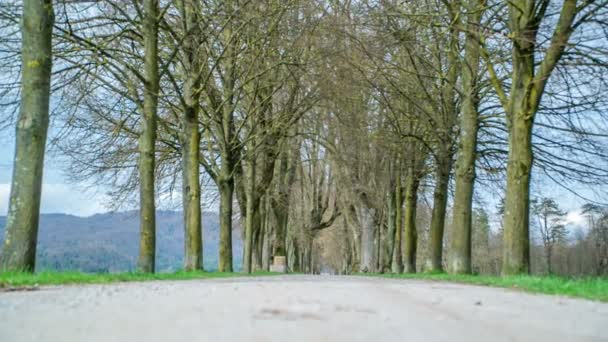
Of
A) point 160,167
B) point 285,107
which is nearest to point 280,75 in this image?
point 285,107

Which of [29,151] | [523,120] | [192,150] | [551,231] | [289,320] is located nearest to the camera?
[289,320]

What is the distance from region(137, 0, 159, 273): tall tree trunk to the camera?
12.6 m

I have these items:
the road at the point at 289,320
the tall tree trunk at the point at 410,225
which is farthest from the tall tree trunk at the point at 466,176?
the road at the point at 289,320

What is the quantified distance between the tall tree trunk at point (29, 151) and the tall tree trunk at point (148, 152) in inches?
121

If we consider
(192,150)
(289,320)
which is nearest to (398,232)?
(192,150)

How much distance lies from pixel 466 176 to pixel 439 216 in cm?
371

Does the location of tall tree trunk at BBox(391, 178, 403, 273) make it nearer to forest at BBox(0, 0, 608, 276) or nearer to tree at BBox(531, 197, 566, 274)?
forest at BBox(0, 0, 608, 276)

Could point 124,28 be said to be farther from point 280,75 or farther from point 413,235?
point 413,235

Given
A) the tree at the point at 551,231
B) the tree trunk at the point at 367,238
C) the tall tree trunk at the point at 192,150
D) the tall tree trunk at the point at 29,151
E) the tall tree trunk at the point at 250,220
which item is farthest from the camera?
the tree at the point at 551,231

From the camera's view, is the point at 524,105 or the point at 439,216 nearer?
the point at 524,105

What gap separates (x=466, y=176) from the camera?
1612 centimetres

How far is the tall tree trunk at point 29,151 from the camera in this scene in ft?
30.6

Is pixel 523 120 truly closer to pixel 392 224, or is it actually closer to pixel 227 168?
pixel 227 168

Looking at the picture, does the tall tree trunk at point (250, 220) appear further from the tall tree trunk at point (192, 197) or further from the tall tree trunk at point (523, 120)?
the tall tree trunk at point (523, 120)
